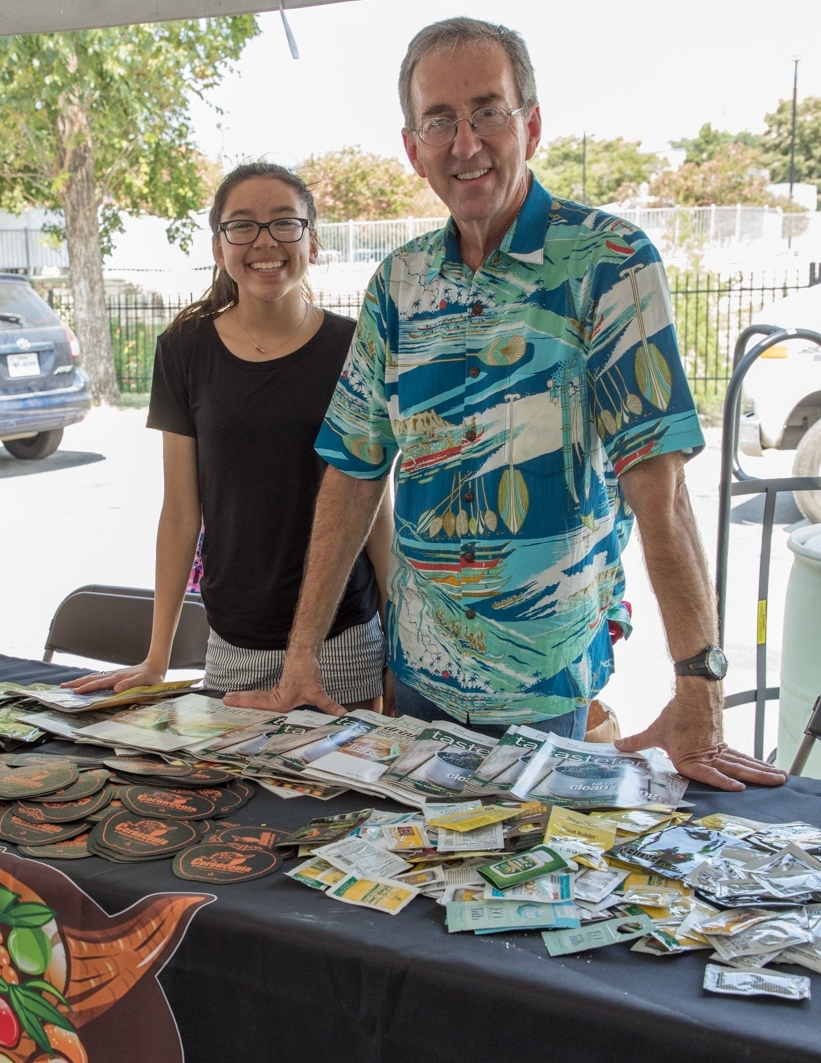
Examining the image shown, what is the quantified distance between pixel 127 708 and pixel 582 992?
1.07 m

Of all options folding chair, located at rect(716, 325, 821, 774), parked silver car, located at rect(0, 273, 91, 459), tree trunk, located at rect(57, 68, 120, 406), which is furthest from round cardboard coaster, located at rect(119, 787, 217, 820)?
tree trunk, located at rect(57, 68, 120, 406)

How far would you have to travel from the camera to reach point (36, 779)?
57.4 inches

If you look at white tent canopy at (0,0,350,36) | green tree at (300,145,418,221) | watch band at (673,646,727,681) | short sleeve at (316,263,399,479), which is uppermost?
green tree at (300,145,418,221)

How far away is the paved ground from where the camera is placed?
4414mm

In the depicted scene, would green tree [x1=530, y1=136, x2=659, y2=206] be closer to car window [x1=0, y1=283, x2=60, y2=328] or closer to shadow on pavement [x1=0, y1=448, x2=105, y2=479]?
shadow on pavement [x1=0, y1=448, x2=105, y2=479]

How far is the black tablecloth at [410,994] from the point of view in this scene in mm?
923

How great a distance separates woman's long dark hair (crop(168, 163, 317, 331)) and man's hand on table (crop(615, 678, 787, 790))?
1.14 meters

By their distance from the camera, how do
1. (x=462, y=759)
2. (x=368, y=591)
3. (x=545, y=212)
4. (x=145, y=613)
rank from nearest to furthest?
(x=462, y=759), (x=545, y=212), (x=368, y=591), (x=145, y=613)

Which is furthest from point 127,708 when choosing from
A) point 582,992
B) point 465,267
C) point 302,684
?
point 582,992

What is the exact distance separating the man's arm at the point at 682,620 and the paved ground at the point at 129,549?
7.92 feet

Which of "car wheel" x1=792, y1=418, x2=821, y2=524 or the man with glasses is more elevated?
the man with glasses

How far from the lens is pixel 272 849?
1260 millimetres

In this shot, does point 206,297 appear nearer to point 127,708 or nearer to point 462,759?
point 127,708

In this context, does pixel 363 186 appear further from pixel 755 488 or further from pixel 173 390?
pixel 173 390
